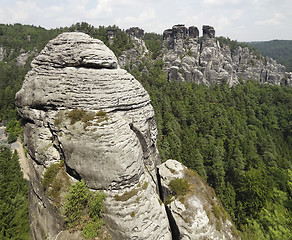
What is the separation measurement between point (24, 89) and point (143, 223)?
46.9 feet

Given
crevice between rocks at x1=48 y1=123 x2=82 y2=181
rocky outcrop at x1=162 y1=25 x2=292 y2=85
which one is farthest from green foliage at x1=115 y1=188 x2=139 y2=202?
rocky outcrop at x1=162 y1=25 x2=292 y2=85

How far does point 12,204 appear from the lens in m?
24.5

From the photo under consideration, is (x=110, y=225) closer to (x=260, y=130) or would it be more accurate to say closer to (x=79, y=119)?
(x=79, y=119)

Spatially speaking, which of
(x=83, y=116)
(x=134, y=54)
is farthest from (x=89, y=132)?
(x=134, y=54)

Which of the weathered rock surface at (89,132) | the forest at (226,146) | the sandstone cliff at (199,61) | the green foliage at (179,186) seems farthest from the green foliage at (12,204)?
the sandstone cliff at (199,61)

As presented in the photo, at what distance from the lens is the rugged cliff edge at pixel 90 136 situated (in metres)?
12.1

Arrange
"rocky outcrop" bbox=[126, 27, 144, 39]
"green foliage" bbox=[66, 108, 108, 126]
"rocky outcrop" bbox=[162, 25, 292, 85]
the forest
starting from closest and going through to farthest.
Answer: "green foliage" bbox=[66, 108, 108, 126] < the forest < "rocky outcrop" bbox=[162, 25, 292, 85] < "rocky outcrop" bbox=[126, 27, 144, 39]

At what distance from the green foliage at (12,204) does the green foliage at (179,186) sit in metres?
19.4

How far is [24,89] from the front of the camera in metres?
14.8

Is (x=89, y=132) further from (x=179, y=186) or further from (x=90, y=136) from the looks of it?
(x=179, y=186)

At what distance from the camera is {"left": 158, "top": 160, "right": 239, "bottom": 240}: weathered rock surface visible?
13.5 meters

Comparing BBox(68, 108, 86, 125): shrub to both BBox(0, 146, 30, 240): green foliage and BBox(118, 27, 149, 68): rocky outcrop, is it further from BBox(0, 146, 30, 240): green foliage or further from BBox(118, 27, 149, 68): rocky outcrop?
BBox(118, 27, 149, 68): rocky outcrop

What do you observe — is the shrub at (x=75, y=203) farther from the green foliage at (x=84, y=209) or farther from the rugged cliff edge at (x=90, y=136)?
the rugged cliff edge at (x=90, y=136)

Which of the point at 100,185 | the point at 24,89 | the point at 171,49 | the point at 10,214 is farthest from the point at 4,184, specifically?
the point at 171,49
